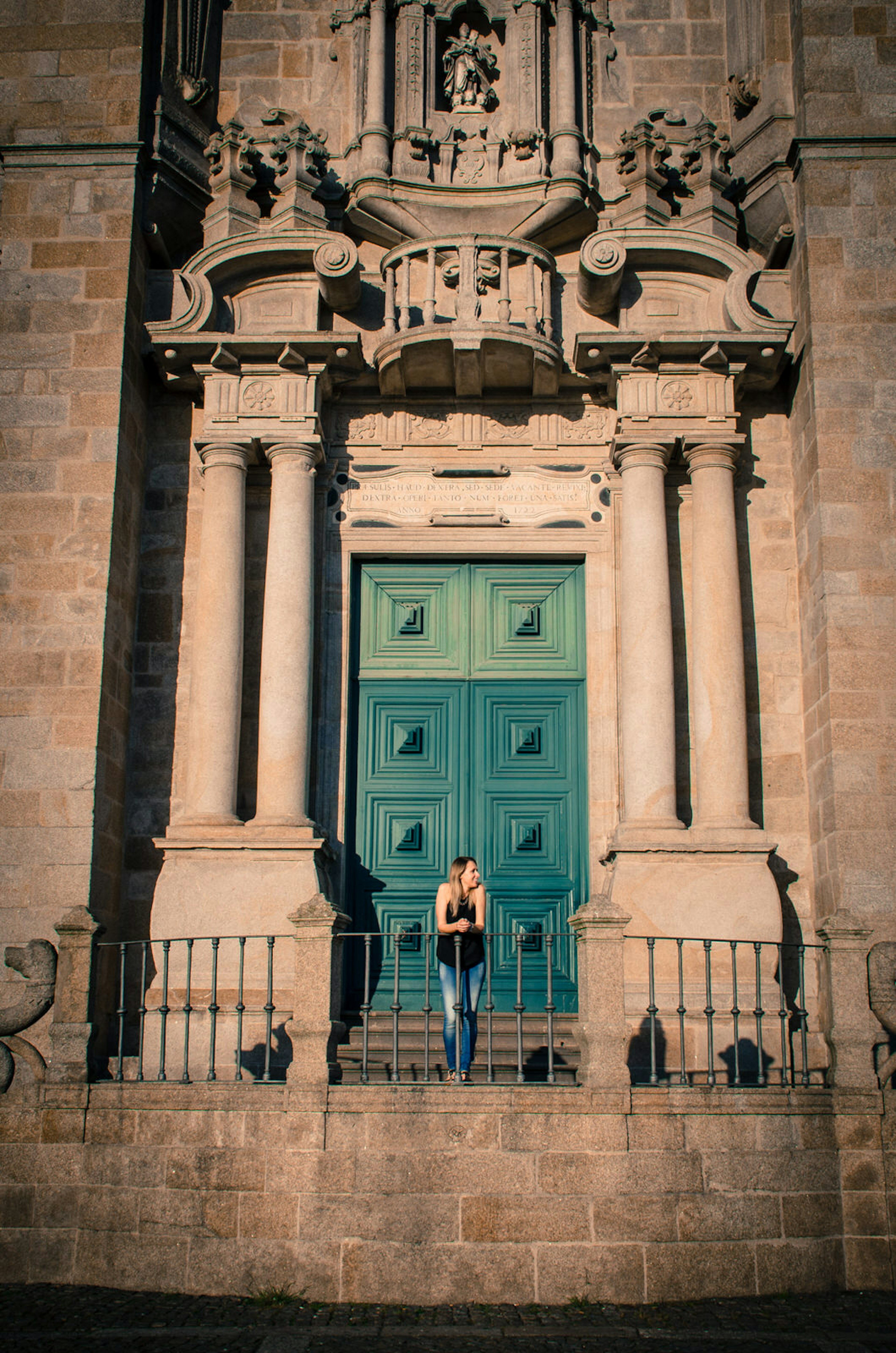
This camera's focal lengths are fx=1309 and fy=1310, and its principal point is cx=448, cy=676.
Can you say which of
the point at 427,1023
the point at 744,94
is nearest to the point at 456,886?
the point at 427,1023

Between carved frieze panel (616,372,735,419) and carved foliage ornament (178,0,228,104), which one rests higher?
carved foliage ornament (178,0,228,104)

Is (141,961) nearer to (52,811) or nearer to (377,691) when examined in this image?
(52,811)

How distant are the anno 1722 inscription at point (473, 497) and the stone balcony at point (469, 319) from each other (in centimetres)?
69

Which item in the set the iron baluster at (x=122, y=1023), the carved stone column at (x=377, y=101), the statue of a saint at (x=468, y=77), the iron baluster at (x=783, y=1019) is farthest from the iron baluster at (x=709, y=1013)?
the statue of a saint at (x=468, y=77)

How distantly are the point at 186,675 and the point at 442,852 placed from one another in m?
2.34

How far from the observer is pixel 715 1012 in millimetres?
8367

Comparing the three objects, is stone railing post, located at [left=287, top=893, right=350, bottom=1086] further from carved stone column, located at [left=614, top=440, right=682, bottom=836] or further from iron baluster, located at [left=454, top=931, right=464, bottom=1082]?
carved stone column, located at [left=614, top=440, right=682, bottom=836]

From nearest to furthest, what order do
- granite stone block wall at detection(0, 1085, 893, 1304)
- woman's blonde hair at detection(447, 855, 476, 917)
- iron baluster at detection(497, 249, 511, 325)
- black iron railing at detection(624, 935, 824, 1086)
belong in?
granite stone block wall at detection(0, 1085, 893, 1304), woman's blonde hair at detection(447, 855, 476, 917), black iron railing at detection(624, 935, 824, 1086), iron baluster at detection(497, 249, 511, 325)

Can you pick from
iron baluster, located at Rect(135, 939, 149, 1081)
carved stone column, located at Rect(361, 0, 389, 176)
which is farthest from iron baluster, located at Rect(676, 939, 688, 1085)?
carved stone column, located at Rect(361, 0, 389, 176)

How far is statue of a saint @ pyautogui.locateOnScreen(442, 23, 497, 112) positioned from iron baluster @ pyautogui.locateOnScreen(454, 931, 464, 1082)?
7.10 m

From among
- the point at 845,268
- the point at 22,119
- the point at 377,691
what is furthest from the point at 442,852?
the point at 22,119

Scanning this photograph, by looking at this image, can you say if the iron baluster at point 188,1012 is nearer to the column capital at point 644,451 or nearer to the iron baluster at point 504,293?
the column capital at point 644,451

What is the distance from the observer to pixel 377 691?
10.1 m

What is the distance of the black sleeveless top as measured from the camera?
24.5ft
